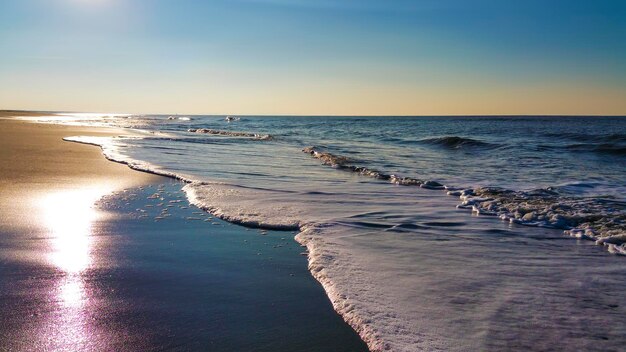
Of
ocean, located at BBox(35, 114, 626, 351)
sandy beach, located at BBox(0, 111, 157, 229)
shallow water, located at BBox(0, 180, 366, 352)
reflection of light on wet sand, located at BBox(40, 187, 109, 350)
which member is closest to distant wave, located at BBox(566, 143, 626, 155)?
ocean, located at BBox(35, 114, 626, 351)

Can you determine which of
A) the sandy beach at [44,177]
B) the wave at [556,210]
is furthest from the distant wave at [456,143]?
the sandy beach at [44,177]

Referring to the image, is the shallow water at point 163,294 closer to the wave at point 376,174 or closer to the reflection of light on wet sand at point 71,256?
the reflection of light on wet sand at point 71,256

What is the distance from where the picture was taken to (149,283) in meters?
3.87

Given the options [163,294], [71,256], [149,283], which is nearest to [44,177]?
[71,256]

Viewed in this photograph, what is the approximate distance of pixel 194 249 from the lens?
487cm

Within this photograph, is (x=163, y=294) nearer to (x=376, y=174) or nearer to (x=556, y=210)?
(x=556, y=210)

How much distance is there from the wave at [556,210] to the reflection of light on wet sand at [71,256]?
5278mm

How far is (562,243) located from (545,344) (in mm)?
2941

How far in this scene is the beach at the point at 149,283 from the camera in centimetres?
294

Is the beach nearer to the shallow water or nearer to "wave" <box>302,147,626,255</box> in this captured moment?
the shallow water

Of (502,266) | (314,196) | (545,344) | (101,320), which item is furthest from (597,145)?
(101,320)

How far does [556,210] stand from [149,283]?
19.8 feet

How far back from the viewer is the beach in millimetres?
2941

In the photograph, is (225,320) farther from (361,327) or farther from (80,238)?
(80,238)
